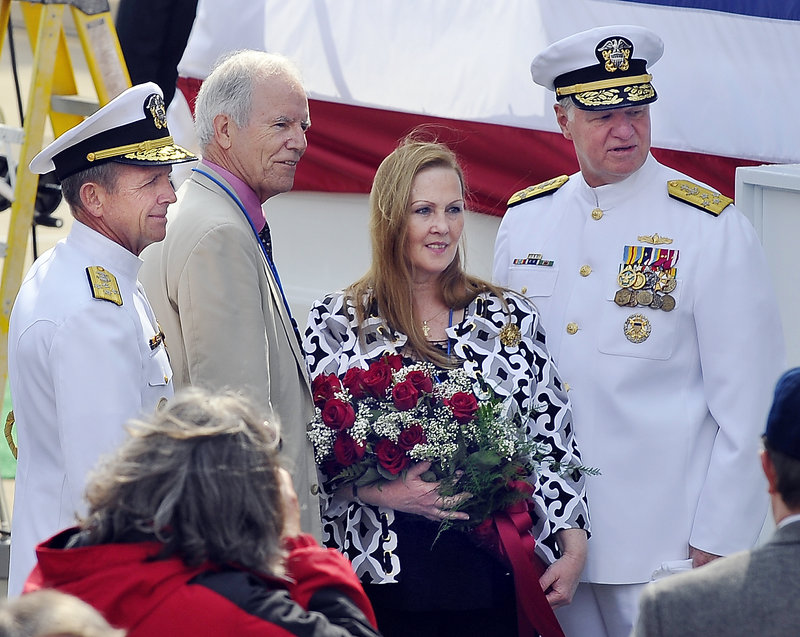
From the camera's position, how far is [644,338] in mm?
3043

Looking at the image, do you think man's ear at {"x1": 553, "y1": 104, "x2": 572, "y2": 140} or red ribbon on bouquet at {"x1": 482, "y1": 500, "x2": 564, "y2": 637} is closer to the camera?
red ribbon on bouquet at {"x1": 482, "y1": 500, "x2": 564, "y2": 637}

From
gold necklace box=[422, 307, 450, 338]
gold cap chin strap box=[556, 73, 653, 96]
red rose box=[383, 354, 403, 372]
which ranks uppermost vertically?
gold cap chin strap box=[556, 73, 653, 96]

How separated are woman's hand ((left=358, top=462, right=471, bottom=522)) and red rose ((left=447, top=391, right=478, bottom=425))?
129 millimetres

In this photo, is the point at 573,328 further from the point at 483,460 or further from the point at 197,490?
the point at 197,490

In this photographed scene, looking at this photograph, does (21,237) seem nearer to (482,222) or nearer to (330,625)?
(482,222)

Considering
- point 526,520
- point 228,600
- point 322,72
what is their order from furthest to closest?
point 322,72, point 526,520, point 228,600

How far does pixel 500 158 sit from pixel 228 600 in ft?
9.94

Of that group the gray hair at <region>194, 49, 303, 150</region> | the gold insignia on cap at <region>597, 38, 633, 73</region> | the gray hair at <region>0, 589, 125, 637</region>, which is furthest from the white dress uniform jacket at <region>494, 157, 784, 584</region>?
the gray hair at <region>0, 589, 125, 637</region>

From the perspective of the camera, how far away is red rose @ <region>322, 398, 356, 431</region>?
281 cm

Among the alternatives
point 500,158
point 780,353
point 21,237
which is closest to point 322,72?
point 500,158

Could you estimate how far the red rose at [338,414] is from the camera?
9.23 ft

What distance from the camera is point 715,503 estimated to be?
2975mm

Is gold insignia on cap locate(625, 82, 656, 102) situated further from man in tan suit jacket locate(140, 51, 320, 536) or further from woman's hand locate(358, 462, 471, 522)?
woman's hand locate(358, 462, 471, 522)

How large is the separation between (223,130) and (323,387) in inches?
25.8
